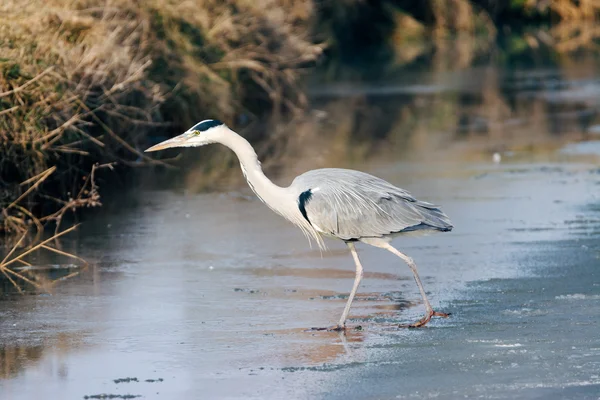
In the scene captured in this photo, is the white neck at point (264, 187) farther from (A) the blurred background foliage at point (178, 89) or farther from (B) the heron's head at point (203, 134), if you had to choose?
(A) the blurred background foliage at point (178, 89)

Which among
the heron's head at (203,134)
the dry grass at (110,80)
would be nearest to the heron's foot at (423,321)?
the heron's head at (203,134)

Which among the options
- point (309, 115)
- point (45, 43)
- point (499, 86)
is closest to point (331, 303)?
point (45, 43)

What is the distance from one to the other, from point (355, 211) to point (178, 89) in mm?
10789

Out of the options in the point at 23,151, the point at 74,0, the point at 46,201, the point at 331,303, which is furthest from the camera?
the point at 74,0

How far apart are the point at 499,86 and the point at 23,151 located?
17.3 meters

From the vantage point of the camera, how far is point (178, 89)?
728 inches

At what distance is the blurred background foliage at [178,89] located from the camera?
12.0 meters

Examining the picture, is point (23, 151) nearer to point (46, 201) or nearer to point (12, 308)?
point (46, 201)

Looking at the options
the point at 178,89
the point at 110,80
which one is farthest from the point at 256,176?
the point at 178,89

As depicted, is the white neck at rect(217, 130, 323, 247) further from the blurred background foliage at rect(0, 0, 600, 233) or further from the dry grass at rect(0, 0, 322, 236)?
the blurred background foliage at rect(0, 0, 600, 233)

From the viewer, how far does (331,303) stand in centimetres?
857

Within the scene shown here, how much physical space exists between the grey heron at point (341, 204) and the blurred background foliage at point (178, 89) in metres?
3.39

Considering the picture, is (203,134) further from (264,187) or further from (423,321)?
(423,321)

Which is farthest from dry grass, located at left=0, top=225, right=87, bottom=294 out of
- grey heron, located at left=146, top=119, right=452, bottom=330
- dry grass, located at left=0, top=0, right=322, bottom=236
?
grey heron, located at left=146, top=119, right=452, bottom=330
